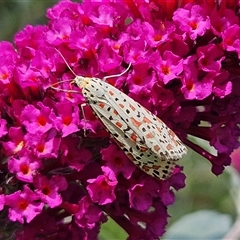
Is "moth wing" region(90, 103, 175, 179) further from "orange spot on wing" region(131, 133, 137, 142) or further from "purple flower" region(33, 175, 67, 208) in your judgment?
"purple flower" region(33, 175, 67, 208)

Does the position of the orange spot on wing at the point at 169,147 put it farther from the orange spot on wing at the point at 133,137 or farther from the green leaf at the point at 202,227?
the green leaf at the point at 202,227

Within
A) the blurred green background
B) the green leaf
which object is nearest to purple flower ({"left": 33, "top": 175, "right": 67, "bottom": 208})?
the green leaf

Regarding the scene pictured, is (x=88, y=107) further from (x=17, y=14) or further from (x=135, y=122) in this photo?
(x=17, y=14)

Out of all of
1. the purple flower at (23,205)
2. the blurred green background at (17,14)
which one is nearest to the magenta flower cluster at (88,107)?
the purple flower at (23,205)

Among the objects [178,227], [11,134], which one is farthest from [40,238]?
[178,227]

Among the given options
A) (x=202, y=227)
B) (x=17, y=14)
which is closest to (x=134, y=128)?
(x=202, y=227)

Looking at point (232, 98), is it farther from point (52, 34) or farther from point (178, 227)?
point (178, 227)
